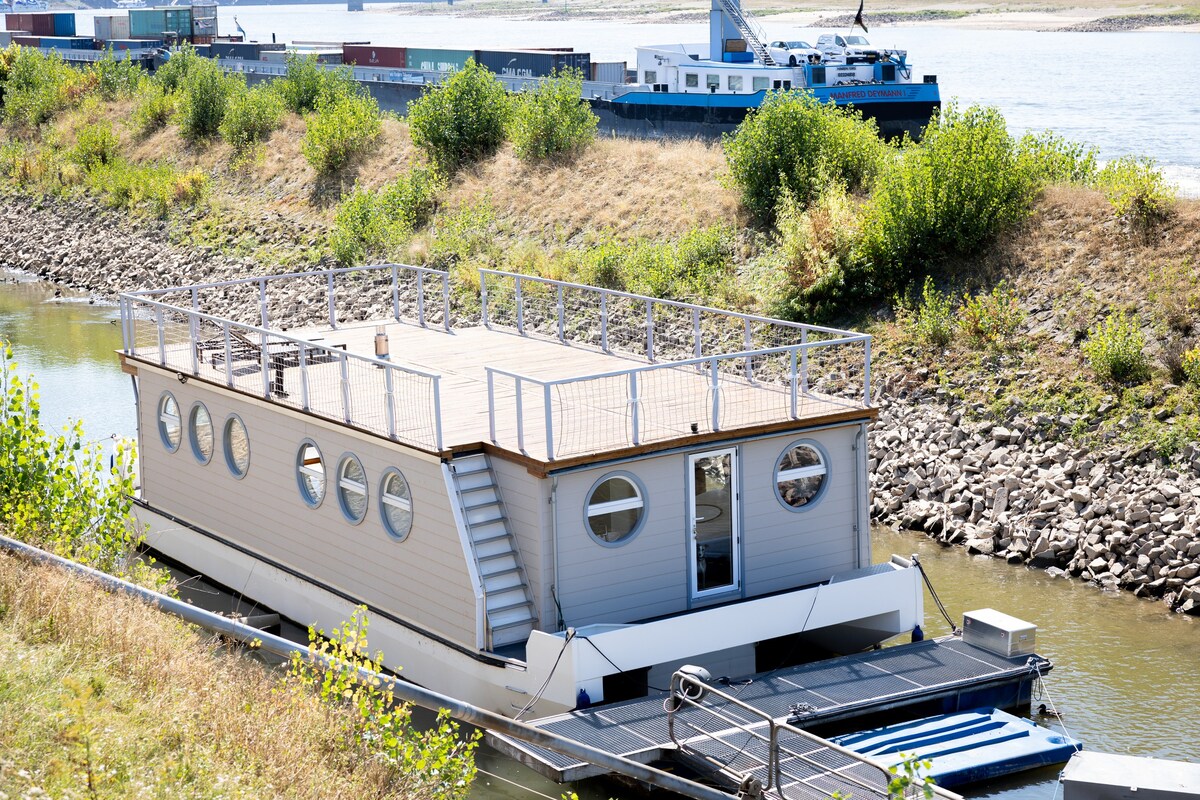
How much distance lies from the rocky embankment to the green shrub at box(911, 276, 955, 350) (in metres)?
1.63

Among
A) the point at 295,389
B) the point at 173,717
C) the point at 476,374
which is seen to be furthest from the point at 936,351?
the point at 173,717

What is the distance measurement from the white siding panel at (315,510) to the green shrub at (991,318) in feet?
41.2

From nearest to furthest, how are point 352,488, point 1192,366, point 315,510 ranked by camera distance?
point 352,488 < point 315,510 < point 1192,366

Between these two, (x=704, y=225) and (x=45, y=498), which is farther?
(x=704, y=225)

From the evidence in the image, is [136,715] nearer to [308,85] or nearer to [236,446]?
[236,446]

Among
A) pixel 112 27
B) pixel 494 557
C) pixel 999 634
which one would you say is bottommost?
pixel 999 634

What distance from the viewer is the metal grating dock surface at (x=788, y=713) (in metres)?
12.1

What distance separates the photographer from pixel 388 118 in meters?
49.1

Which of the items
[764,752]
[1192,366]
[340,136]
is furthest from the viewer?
[340,136]

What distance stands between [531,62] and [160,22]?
36.2 metres

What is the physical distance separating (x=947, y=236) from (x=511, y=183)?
52.4 feet

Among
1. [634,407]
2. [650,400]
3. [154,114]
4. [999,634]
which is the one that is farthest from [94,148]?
[999,634]

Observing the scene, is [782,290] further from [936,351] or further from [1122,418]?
[1122,418]

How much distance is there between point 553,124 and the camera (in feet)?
131
